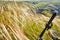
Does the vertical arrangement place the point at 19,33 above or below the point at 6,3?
below

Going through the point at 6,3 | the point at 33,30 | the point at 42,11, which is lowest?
the point at 33,30

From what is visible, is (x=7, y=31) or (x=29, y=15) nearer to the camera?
(x=7, y=31)

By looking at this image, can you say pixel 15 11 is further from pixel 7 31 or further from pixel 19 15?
pixel 7 31

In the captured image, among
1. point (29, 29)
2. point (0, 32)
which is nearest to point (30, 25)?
point (29, 29)

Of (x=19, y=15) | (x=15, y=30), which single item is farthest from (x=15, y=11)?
(x=15, y=30)

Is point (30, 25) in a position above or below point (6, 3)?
below

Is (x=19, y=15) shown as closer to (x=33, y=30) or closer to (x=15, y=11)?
(x=15, y=11)
